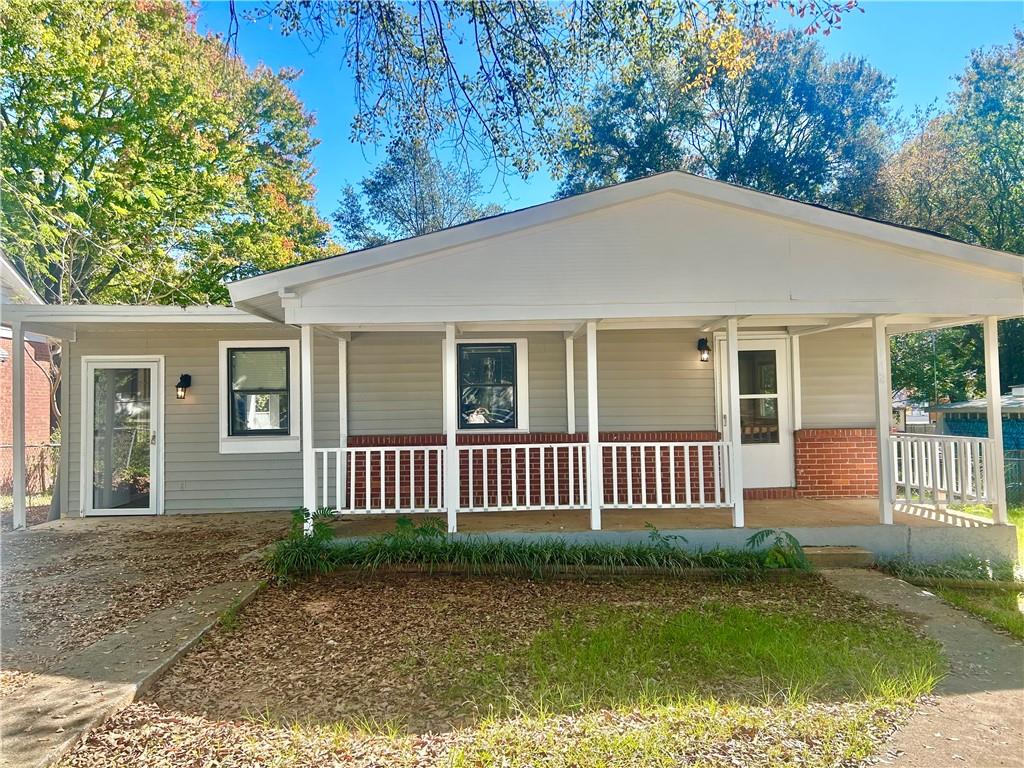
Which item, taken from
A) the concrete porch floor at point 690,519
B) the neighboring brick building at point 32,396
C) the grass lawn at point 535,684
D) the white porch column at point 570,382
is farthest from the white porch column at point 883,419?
the neighboring brick building at point 32,396

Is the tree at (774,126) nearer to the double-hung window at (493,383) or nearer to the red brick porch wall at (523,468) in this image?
the double-hung window at (493,383)

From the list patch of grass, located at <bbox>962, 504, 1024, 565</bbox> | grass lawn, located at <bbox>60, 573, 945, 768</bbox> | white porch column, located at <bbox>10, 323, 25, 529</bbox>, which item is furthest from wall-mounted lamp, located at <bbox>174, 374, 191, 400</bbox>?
patch of grass, located at <bbox>962, 504, 1024, 565</bbox>

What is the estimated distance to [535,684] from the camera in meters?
3.43

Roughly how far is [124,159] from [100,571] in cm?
1025

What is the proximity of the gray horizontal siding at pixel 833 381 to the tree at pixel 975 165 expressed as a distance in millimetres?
11473

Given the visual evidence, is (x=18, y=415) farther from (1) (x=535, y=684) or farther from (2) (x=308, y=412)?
(1) (x=535, y=684)

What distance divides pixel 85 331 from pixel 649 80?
15.4 m

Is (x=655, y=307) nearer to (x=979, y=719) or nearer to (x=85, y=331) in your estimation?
(x=979, y=719)

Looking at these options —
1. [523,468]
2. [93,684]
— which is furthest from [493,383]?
[93,684]

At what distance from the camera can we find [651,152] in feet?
57.6

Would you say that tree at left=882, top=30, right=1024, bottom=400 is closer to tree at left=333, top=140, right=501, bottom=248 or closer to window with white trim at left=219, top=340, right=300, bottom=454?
tree at left=333, top=140, right=501, bottom=248

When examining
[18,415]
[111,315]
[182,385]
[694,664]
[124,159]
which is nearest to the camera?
[694,664]

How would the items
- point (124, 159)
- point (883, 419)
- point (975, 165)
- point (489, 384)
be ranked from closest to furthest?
point (883, 419) → point (489, 384) → point (124, 159) → point (975, 165)

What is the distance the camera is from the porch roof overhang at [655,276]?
5.78 metres
